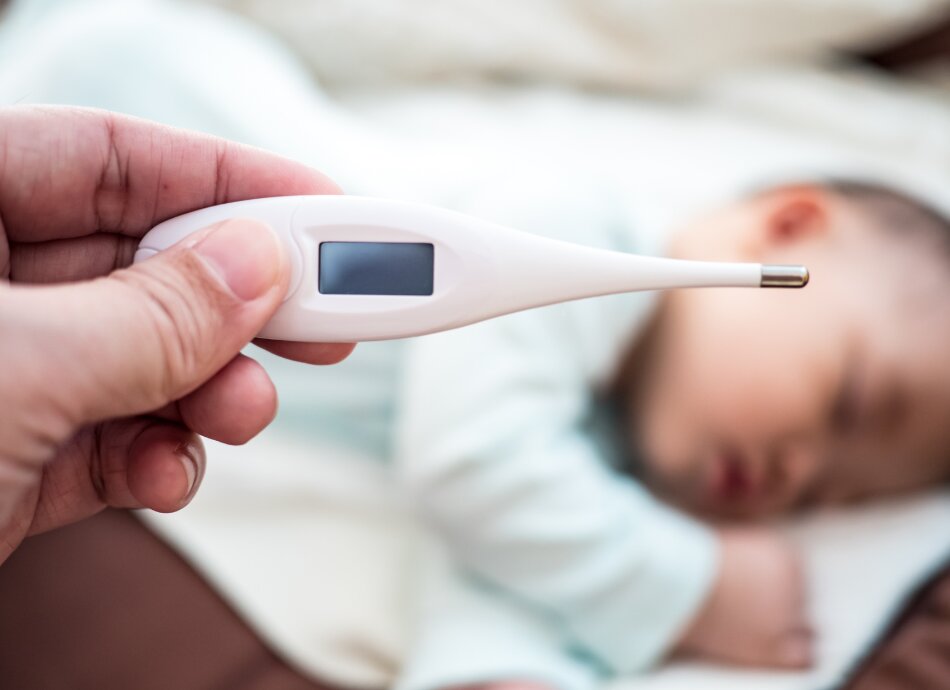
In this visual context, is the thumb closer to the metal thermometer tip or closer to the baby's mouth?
the metal thermometer tip

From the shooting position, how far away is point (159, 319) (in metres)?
0.39

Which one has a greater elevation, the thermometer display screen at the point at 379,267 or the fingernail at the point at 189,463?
the thermometer display screen at the point at 379,267

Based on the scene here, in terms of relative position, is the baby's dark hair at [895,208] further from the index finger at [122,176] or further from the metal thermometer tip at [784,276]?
the index finger at [122,176]

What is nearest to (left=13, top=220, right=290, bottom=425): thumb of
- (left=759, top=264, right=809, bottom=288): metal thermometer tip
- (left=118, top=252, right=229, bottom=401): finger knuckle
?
(left=118, top=252, right=229, bottom=401): finger knuckle

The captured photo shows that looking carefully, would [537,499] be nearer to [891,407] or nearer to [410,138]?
[891,407]

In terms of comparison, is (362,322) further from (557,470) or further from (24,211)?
(557,470)

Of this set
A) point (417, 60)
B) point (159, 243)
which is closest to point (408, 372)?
point (159, 243)

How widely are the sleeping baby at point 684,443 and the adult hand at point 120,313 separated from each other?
0.28 metres

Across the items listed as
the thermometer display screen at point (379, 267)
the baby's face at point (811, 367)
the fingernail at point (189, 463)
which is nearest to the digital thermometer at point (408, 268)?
the thermometer display screen at point (379, 267)

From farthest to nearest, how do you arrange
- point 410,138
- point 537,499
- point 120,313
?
point 410,138
point 537,499
point 120,313

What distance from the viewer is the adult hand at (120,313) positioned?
0.37 m

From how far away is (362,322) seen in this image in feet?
1.52

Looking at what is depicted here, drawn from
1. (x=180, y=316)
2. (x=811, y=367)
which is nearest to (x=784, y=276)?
(x=180, y=316)

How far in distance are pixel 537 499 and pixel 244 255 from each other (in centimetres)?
42
